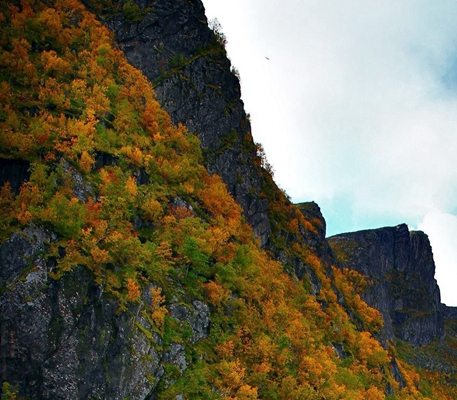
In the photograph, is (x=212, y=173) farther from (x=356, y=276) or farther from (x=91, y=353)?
(x=356, y=276)

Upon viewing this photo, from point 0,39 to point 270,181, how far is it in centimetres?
6206

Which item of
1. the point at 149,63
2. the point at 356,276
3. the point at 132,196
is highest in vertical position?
the point at 356,276

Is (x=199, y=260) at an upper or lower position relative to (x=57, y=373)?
upper

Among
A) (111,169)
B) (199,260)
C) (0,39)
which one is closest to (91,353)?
(199,260)

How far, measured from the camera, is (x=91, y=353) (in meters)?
31.9

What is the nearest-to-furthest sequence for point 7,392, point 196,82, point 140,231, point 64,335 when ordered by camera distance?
point 7,392 < point 64,335 < point 140,231 < point 196,82

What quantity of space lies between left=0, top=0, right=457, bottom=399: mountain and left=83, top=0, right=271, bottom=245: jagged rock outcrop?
0.86 feet

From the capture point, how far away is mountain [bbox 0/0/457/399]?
31828 mm

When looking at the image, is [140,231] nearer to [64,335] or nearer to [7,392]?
[64,335]

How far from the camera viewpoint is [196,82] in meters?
75.2

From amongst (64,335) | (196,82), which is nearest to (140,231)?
(64,335)

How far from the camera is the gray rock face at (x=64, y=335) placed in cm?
2933

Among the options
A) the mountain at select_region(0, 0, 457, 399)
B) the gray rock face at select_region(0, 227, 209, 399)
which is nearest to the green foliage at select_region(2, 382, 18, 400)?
the mountain at select_region(0, 0, 457, 399)

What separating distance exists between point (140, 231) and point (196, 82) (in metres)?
37.9
